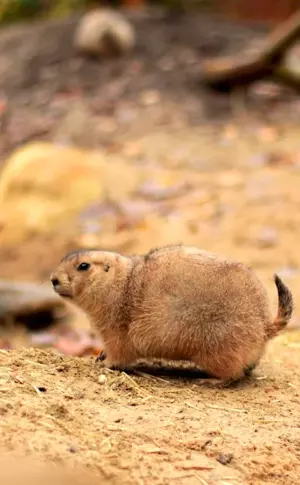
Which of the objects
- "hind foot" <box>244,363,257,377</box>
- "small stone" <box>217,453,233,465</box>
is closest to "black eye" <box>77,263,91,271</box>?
"hind foot" <box>244,363,257,377</box>

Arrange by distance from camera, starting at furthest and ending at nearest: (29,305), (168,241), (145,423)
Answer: (168,241) < (29,305) < (145,423)

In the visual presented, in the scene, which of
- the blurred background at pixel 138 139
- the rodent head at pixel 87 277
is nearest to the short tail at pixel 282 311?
the rodent head at pixel 87 277

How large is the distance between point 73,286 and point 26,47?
11736 mm

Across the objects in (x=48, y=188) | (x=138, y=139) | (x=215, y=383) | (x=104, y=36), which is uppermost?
(x=215, y=383)

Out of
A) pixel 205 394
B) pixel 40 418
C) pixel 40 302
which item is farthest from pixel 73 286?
pixel 40 302

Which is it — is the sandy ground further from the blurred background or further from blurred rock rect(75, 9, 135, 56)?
blurred rock rect(75, 9, 135, 56)

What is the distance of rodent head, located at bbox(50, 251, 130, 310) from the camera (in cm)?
482

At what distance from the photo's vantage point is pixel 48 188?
11.5m

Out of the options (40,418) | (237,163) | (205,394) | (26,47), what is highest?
(40,418)

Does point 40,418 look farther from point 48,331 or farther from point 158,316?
point 48,331

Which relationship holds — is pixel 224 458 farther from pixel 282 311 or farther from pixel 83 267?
pixel 83 267

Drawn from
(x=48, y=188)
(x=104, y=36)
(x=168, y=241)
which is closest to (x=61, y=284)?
(x=168, y=241)

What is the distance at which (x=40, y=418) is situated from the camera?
360cm

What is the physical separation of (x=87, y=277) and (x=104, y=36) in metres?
10.9
